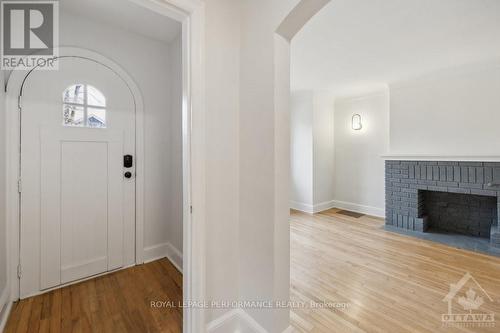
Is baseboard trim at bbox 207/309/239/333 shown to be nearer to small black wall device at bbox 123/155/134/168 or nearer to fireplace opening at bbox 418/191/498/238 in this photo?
small black wall device at bbox 123/155/134/168

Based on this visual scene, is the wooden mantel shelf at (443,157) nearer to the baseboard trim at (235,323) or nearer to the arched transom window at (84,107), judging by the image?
the baseboard trim at (235,323)

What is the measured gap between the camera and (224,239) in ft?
4.69

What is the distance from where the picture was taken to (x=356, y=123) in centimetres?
444

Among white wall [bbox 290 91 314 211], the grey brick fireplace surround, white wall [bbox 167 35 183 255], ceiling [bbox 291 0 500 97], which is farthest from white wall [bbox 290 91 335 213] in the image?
white wall [bbox 167 35 183 255]

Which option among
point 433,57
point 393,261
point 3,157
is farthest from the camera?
point 433,57

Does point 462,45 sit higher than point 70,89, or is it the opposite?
point 462,45

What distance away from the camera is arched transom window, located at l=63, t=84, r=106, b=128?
1.94 metres

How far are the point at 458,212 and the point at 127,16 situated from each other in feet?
16.7

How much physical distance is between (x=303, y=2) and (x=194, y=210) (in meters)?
1.28

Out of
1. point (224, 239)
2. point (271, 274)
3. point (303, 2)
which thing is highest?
point (303, 2)

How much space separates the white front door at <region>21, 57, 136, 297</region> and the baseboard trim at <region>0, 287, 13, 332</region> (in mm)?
129

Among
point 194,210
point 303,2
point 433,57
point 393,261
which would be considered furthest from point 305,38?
point 393,261

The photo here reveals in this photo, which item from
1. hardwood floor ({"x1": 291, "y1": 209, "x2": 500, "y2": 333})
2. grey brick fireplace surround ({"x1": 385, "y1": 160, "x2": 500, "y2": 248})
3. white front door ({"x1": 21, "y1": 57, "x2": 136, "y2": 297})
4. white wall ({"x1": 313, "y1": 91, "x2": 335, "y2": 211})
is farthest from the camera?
white wall ({"x1": 313, "y1": 91, "x2": 335, "y2": 211})

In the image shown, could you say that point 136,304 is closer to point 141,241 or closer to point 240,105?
point 141,241
